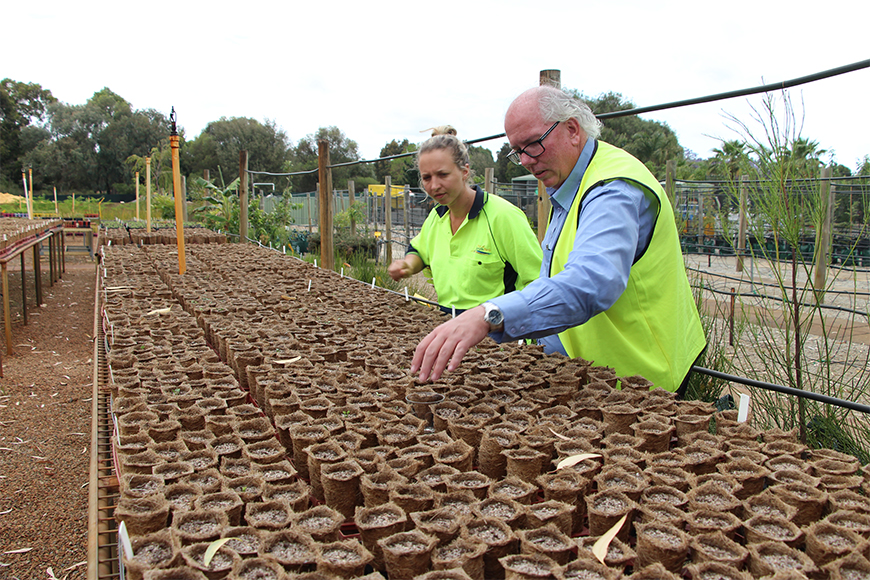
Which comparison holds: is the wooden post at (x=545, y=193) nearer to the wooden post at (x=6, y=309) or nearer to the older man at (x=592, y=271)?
the older man at (x=592, y=271)

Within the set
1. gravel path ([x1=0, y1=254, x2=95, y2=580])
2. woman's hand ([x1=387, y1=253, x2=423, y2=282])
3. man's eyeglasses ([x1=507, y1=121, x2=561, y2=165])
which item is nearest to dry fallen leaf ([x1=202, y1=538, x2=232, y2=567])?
man's eyeglasses ([x1=507, y1=121, x2=561, y2=165])

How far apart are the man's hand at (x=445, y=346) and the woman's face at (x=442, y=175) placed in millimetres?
1643

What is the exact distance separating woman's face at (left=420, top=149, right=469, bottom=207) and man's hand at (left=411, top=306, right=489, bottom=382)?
1.64 m

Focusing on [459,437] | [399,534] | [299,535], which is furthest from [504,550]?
[459,437]

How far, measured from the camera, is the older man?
175 centimetres

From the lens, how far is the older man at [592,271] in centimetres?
175

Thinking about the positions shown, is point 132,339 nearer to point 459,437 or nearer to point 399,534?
point 459,437

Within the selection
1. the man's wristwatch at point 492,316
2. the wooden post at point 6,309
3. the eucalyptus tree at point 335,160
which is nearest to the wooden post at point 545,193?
the man's wristwatch at point 492,316

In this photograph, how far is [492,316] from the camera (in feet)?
5.64

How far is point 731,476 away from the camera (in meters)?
1.33

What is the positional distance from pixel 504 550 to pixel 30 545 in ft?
10.6

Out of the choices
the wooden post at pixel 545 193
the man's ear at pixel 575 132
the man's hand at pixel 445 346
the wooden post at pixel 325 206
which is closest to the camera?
the man's hand at pixel 445 346

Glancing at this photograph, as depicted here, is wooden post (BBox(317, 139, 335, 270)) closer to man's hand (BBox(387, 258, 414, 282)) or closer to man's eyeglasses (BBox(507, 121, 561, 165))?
man's hand (BBox(387, 258, 414, 282))

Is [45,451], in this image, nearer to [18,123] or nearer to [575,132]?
[575,132]
